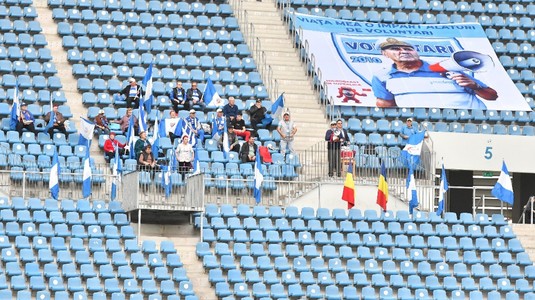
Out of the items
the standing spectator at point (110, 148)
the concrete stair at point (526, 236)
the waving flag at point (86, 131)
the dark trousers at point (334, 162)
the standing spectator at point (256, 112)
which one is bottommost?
the concrete stair at point (526, 236)

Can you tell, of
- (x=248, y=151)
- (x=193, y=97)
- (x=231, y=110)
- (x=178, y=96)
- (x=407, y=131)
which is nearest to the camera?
(x=248, y=151)

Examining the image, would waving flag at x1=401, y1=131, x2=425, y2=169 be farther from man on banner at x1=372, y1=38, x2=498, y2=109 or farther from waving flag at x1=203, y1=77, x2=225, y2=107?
waving flag at x1=203, y1=77, x2=225, y2=107

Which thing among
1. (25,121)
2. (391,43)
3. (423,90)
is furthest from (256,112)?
(391,43)

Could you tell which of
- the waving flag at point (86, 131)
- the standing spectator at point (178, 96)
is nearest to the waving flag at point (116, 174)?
the waving flag at point (86, 131)

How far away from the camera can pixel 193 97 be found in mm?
42375

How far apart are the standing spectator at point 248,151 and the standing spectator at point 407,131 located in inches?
135

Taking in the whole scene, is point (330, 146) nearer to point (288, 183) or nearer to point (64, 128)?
point (288, 183)

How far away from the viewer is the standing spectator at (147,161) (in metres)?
38.8

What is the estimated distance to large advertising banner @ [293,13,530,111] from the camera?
147ft

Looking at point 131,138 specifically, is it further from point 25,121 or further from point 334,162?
point 334,162

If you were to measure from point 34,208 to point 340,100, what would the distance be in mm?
9034

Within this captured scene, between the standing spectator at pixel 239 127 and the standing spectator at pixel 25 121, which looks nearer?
the standing spectator at pixel 25 121

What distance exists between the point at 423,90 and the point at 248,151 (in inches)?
235

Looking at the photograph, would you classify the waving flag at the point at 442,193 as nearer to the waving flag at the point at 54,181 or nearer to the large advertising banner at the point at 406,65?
the large advertising banner at the point at 406,65
